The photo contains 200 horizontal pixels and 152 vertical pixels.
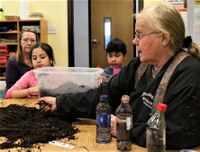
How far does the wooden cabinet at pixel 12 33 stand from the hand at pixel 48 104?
3192 mm

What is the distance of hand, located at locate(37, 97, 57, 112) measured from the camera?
1.81 metres

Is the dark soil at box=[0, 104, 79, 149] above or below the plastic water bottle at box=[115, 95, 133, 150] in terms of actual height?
below

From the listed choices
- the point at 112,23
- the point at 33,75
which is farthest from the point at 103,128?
the point at 112,23

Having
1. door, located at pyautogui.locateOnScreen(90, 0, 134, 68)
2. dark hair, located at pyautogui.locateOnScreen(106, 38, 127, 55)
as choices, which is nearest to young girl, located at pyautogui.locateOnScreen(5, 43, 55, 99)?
dark hair, located at pyautogui.locateOnScreen(106, 38, 127, 55)

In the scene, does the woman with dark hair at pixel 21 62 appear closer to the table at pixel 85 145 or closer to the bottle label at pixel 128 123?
the table at pixel 85 145

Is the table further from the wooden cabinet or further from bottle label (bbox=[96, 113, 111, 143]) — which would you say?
the wooden cabinet

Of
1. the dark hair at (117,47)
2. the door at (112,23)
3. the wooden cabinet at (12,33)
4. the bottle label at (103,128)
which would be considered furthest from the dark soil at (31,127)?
the door at (112,23)

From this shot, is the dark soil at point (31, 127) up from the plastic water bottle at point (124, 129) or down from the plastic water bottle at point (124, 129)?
down

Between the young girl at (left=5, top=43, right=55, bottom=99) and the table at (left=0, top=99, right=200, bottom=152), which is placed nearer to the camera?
the table at (left=0, top=99, right=200, bottom=152)

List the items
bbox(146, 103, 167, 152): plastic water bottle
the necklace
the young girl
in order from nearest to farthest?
1. bbox(146, 103, 167, 152): plastic water bottle
2. the necklace
3. the young girl

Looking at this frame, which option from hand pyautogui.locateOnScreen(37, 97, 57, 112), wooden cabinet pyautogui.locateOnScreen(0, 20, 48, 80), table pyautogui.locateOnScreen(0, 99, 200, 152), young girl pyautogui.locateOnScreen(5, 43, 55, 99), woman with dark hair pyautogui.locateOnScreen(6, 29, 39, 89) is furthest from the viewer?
wooden cabinet pyautogui.locateOnScreen(0, 20, 48, 80)

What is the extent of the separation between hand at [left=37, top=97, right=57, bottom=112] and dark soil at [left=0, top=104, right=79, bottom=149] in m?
0.03

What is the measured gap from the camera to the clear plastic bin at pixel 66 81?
191cm

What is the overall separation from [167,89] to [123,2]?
14.6 ft
